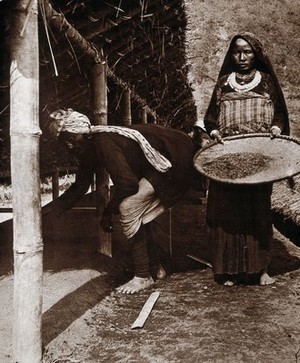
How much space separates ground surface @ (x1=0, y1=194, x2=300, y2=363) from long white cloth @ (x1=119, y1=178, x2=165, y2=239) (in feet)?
1.99

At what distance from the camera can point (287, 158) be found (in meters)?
3.49

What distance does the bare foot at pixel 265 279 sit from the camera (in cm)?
405

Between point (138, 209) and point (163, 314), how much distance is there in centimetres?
99

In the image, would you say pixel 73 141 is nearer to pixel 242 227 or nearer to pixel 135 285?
pixel 135 285

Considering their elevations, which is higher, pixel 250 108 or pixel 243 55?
pixel 243 55

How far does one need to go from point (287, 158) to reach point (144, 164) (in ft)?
4.30

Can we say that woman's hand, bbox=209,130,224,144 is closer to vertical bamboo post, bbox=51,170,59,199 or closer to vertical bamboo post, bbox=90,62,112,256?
vertical bamboo post, bbox=90,62,112,256

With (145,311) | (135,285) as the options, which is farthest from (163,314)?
(135,285)

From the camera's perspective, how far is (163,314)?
3.40 meters

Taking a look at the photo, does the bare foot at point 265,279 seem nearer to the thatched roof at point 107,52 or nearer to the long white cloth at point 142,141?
the long white cloth at point 142,141

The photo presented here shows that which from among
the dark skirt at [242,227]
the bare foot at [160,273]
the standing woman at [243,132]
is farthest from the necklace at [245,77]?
the bare foot at [160,273]

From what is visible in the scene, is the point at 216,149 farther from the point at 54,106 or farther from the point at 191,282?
the point at 54,106

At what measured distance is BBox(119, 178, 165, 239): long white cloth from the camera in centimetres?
386

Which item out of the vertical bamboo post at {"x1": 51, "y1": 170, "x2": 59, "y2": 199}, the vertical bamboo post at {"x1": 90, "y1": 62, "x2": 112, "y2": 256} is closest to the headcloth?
the vertical bamboo post at {"x1": 90, "y1": 62, "x2": 112, "y2": 256}
